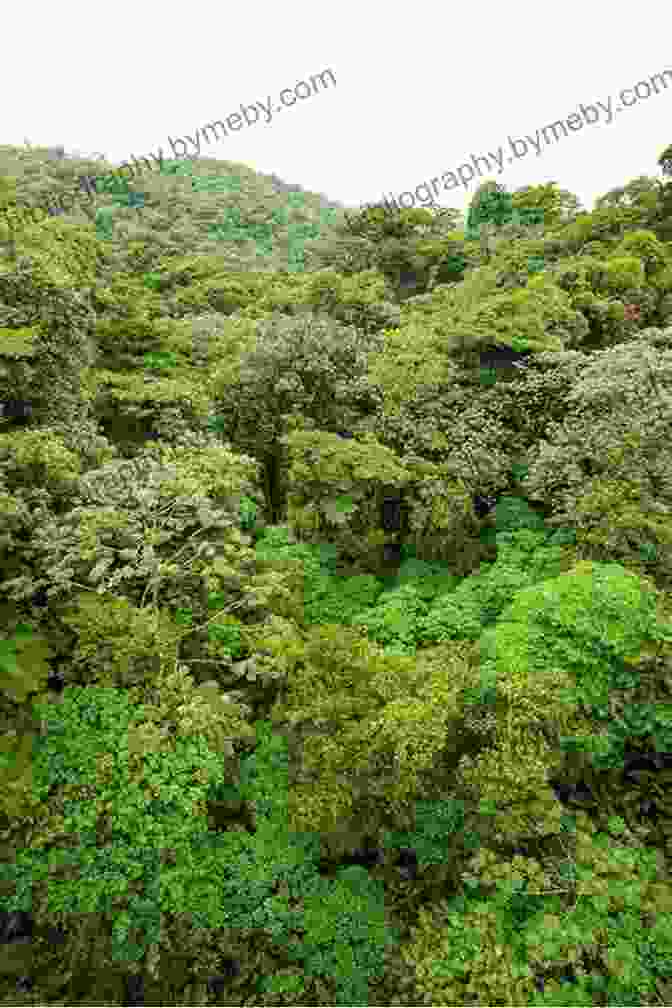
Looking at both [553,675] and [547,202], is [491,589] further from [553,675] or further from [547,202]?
[547,202]

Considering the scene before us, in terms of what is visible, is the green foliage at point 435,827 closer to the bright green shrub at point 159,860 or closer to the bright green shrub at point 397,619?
the bright green shrub at point 159,860

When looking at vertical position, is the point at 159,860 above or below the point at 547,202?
below

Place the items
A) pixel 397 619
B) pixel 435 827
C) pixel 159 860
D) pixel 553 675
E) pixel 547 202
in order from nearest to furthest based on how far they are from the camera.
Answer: pixel 159 860 < pixel 553 675 < pixel 435 827 < pixel 397 619 < pixel 547 202

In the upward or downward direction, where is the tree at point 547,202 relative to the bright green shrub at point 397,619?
upward

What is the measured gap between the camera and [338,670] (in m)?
6.44

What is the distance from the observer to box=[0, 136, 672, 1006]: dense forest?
5.49 meters

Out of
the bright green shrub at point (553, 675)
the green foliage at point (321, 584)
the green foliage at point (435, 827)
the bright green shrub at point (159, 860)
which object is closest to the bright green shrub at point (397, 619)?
the green foliage at point (321, 584)

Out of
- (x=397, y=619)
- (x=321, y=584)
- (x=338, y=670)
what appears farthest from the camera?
(x=321, y=584)

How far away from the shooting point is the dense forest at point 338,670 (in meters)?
5.49

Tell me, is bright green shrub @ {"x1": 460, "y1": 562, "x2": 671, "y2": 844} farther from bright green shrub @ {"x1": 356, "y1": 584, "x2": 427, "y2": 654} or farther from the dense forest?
bright green shrub @ {"x1": 356, "y1": 584, "x2": 427, "y2": 654}

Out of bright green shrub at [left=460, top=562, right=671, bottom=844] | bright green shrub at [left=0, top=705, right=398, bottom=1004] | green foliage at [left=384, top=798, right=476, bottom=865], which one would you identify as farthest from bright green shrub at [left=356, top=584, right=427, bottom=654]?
bright green shrub at [left=0, top=705, right=398, bottom=1004]

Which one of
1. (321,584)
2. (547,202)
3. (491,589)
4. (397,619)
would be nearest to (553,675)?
(491,589)

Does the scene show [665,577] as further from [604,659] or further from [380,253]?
[380,253]

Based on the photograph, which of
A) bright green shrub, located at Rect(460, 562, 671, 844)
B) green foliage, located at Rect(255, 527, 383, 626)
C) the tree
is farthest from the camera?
the tree
